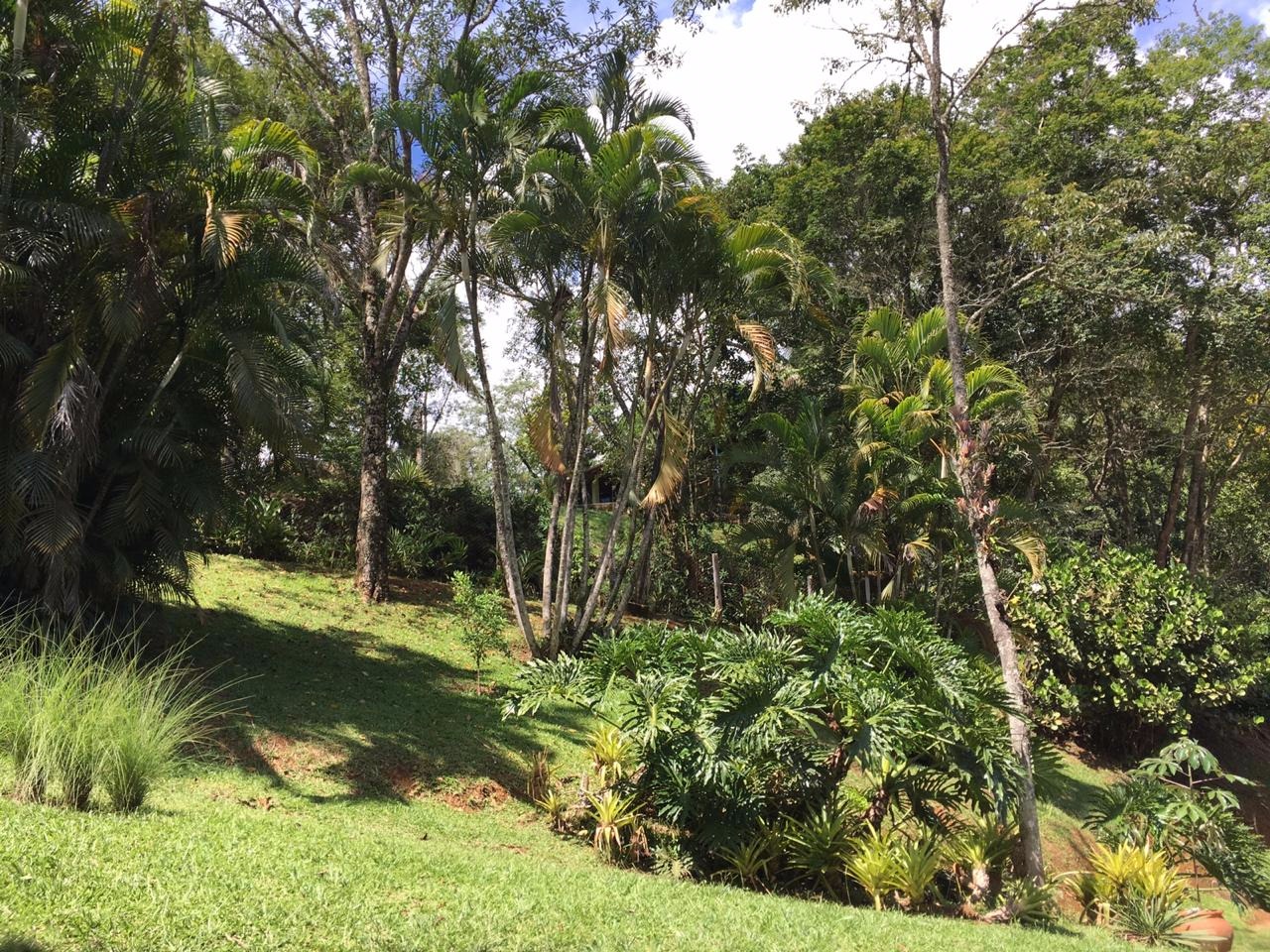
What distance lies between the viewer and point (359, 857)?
5098 millimetres

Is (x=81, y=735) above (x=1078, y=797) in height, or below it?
above

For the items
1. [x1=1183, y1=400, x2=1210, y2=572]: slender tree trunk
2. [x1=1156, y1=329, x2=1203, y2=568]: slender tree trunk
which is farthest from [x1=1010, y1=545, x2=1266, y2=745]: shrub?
[x1=1183, y1=400, x2=1210, y2=572]: slender tree trunk

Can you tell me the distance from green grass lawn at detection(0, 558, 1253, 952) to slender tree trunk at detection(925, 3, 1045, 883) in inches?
37.3

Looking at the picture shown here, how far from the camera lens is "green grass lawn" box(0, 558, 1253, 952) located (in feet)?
12.5

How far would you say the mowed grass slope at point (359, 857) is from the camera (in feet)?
12.5

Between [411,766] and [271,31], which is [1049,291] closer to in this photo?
[411,766]

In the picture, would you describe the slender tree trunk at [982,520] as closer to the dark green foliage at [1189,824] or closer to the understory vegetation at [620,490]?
the understory vegetation at [620,490]

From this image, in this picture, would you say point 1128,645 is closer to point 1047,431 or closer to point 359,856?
point 1047,431

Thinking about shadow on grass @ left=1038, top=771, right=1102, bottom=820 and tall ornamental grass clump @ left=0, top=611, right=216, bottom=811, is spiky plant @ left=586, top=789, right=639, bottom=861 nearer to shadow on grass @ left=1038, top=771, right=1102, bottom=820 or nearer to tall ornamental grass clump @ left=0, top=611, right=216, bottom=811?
tall ornamental grass clump @ left=0, top=611, right=216, bottom=811

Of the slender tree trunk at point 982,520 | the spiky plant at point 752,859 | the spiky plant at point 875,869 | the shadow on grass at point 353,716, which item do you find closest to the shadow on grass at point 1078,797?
the slender tree trunk at point 982,520

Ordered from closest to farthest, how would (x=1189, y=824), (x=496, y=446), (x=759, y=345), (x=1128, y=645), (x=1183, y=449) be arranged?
(x=1189, y=824), (x=496, y=446), (x=759, y=345), (x=1128, y=645), (x=1183, y=449)

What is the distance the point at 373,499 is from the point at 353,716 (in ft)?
19.2

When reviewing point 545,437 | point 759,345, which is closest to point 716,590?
point 759,345

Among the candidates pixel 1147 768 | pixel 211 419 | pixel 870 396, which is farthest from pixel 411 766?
pixel 870 396
